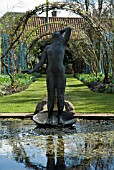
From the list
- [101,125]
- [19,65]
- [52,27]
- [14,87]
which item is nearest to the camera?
[101,125]

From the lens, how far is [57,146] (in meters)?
5.80

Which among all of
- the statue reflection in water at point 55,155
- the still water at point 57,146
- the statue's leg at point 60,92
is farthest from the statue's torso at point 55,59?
the statue reflection in water at point 55,155

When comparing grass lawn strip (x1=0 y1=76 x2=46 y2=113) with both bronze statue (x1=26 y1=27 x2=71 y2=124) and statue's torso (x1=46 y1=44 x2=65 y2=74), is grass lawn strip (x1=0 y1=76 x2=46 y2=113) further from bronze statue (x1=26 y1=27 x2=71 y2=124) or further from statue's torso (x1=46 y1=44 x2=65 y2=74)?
statue's torso (x1=46 y1=44 x2=65 y2=74)

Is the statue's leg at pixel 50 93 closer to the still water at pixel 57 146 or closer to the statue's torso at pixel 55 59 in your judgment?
the statue's torso at pixel 55 59

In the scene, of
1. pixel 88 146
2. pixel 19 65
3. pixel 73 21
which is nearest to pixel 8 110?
pixel 88 146

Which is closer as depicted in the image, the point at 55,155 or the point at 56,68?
the point at 55,155

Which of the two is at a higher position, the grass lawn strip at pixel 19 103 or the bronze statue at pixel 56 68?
the bronze statue at pixel 56 68

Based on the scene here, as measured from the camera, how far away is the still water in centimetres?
477

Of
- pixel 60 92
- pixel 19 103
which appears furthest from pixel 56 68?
pixel 19 103

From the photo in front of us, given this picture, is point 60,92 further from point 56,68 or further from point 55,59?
point 55,59

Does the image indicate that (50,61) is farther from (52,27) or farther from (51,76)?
(52,27)

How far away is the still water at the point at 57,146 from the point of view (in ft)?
15.6

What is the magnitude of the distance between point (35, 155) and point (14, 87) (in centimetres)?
1135

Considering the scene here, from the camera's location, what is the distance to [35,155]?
5191mm
